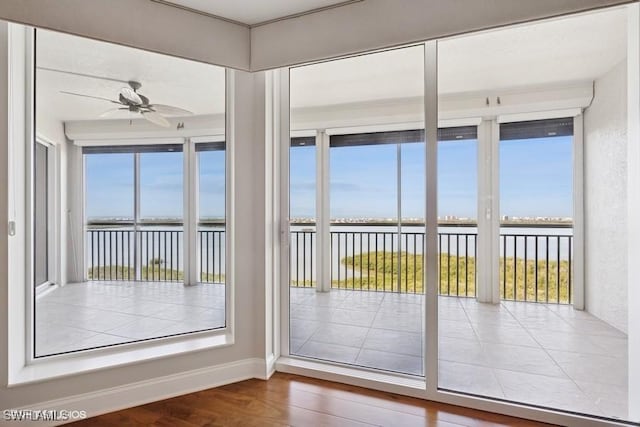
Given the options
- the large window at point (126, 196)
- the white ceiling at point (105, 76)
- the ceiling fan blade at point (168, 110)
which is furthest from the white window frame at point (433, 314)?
the ceiling fan blade at point (168, 110)

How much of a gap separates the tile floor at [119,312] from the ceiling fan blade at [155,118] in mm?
1208

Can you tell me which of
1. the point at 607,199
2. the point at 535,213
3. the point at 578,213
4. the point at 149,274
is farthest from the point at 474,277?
the point at 149,274

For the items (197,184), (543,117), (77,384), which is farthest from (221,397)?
(543,117)

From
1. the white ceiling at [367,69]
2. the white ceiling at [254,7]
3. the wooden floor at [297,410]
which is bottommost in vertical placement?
the wooden floor at [297,410]

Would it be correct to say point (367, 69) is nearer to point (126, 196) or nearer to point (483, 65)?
point (483, 65)

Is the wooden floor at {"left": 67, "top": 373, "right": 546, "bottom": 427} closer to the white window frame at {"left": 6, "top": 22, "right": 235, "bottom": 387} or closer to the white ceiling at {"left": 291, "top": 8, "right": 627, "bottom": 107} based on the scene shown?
the white window frame at {"left": 6, "top": 22, "right": 235, "bottom": 387}

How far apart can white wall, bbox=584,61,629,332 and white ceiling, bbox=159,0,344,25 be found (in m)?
1.86

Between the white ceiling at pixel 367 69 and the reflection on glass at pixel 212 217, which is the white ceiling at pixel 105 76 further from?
→ the reflection on glass at pixel 212 217

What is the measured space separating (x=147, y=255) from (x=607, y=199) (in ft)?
10.5

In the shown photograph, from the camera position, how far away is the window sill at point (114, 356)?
176 cm

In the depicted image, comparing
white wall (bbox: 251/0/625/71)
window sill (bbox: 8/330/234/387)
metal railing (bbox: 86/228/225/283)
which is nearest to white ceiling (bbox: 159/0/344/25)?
white wall (bbox: 251/0/625/71)

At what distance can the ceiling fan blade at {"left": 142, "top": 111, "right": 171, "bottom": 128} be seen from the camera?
2.22 meters

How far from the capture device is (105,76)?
2070 mm

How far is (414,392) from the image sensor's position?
6.57 ft
